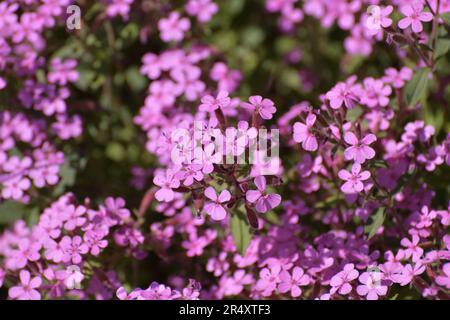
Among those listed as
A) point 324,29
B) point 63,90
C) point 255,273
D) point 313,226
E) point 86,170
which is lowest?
point 255,273

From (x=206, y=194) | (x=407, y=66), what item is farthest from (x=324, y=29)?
(x=206, y=194)

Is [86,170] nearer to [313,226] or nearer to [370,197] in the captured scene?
[313,226]

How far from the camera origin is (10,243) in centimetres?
250

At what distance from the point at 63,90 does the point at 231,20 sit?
3.18 feet

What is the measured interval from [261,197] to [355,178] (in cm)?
28

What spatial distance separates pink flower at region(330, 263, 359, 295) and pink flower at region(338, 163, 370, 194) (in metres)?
0.20

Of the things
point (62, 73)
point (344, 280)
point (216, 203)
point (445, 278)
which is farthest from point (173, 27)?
point (445, 278)

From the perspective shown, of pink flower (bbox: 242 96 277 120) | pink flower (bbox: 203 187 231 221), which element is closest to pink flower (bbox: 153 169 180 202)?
pink flower (bbox: 203 187 231 221)


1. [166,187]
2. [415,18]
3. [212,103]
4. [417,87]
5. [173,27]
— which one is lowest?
[166,187]

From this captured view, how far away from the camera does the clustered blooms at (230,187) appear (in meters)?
1.79

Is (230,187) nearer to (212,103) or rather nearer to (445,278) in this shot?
(212,103)

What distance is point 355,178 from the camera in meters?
1.83

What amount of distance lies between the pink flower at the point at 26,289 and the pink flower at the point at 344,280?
2.68 ft

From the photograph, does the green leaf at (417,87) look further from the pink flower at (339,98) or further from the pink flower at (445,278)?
the pink flower at (445,278)
